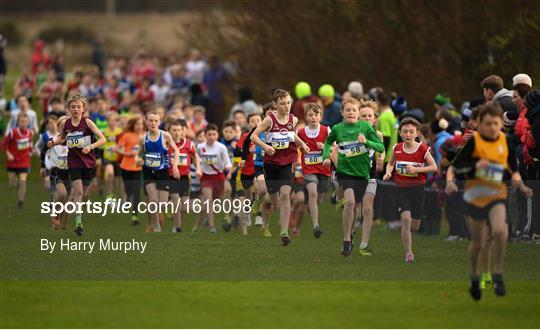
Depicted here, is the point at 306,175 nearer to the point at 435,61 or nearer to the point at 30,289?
the point at 30,289

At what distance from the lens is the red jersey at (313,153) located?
66.7ft

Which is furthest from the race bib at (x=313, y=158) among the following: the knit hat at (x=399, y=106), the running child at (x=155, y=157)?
the knit hat at (x=399, y=106)

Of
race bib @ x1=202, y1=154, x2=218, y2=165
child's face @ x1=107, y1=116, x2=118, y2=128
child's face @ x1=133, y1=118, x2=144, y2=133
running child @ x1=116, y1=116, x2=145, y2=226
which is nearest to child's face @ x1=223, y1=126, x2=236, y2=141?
race bib @ x1=202, y1=154, x2=218, y2=165

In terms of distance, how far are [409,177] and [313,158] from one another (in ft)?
9.59

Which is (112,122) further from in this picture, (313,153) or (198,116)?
(313,153)

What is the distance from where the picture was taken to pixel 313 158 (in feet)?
66.7

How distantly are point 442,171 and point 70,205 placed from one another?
5.85 meters

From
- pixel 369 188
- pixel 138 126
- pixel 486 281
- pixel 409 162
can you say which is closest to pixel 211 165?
pixel 138 126

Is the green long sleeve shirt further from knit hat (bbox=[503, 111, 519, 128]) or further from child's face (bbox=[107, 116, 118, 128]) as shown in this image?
child's face (bbox=[107, 116, 118, 128])

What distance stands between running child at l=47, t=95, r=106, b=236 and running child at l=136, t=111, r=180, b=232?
918 mm

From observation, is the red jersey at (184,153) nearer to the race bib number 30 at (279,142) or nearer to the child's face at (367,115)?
the race bib number 30 at (279,142)

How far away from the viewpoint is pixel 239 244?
1967 cm

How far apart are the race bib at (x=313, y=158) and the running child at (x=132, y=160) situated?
16.1ft

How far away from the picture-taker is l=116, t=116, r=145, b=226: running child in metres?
24.6
